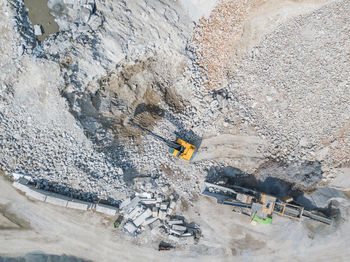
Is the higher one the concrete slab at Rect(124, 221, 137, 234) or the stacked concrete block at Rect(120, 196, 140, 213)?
the stacked concrete block at Rect(120, 196, 140, 213)

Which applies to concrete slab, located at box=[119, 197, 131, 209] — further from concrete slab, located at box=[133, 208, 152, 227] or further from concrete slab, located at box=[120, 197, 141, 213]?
concrete slab, located at box=[133, 208, 152, 227]

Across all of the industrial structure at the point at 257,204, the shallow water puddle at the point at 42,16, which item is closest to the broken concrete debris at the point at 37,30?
the shallow water puddle at the point at 42,16

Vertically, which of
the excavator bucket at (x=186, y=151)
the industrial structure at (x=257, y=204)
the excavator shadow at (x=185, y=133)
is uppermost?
the excavator shadow at (x=185, y=133)

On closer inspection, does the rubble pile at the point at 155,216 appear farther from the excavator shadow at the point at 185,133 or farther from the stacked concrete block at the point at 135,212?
the excavator shadow at the point at 185,133

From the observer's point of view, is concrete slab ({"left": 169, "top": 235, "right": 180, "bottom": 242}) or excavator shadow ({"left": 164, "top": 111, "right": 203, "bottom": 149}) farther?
excavator shadow ({"left": 164, "top": 111, "right": 203, "bottom": 149})

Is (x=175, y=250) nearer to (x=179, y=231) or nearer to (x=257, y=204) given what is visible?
(x=179, y=231)

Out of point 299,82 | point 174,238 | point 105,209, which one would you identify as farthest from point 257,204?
point 105,209

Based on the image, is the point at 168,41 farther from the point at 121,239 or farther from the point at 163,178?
the point at 121,239

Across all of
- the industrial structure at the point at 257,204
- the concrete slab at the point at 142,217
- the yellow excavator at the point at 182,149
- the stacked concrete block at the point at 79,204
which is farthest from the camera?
the concrete slab at the point at 142,217

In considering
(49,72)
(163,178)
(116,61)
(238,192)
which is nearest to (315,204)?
(238,192)

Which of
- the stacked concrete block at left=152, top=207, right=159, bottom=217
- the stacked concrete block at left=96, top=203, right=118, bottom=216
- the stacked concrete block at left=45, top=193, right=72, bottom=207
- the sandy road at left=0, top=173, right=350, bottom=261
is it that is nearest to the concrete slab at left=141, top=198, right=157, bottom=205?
the stacked concrete block at left=152, top=207, right=159, bottom=217

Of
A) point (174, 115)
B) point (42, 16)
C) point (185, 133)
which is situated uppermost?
point (42, 16)

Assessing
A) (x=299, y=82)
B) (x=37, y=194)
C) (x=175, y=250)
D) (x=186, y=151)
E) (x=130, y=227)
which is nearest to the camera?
(x=37, y=194)
